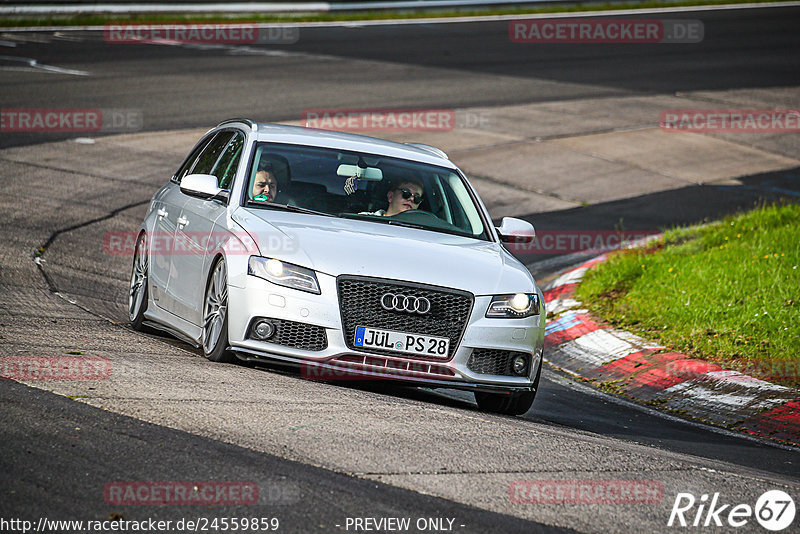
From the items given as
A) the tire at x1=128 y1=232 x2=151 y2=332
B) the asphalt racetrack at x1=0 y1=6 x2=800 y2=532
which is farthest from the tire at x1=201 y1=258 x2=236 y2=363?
the tire at x1=128 y1=232 x2=151 y2=332

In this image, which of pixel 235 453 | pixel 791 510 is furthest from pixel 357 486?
pixel 791 510

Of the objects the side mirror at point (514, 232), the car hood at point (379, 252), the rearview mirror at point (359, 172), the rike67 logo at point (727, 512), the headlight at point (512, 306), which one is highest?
the rearview mirror at point (359, 172)

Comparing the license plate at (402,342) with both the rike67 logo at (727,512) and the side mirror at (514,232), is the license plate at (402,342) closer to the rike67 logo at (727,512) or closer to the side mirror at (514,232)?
the side mirror at (514,232)

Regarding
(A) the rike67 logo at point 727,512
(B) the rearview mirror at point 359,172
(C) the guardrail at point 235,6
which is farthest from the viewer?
(C) the guardrail at point 235,6

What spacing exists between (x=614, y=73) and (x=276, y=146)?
811 inches

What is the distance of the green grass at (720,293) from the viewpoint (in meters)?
9.40

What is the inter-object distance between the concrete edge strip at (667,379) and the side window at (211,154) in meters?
3.55

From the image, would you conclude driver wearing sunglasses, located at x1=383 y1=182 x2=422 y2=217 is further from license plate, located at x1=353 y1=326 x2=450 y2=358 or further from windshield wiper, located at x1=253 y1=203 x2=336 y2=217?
license plate, located at x1=353 y1=326 x2=450 y2=358

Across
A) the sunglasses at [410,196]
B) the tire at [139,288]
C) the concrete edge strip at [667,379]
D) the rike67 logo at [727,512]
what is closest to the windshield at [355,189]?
the sunglasses at [410,196]

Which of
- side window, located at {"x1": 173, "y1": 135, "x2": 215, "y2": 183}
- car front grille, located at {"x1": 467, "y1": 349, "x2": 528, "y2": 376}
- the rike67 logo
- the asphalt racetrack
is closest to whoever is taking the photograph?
the asphalt racetrack

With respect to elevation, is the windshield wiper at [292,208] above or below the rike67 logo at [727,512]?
above

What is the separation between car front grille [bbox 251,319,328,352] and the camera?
6.91 metres

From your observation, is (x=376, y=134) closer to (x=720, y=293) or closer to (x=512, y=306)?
(x=720, y=293)

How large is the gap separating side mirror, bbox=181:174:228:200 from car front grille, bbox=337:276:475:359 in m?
1.43
